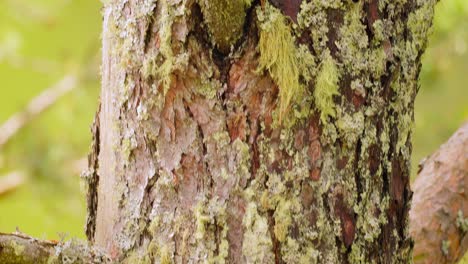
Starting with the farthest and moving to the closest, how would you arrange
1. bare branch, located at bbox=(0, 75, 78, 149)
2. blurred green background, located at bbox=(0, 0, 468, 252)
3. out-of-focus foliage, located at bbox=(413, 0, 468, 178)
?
bare branch, located at bbox=(0, 75, 78, 149)
blurred green background, located at bbox=(0, 0, 468, 252)
out-of-focus foliage, located at bbox=(413, 0, 468, 178)

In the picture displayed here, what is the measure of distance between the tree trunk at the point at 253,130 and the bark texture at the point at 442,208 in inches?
14.3

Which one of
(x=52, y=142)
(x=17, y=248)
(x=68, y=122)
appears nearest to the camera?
(x=17, y=248)

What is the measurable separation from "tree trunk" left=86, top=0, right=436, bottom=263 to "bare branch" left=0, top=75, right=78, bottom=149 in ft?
9.59

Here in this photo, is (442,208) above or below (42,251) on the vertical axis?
above

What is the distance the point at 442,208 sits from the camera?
1335mm

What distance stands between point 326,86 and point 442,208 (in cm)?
50

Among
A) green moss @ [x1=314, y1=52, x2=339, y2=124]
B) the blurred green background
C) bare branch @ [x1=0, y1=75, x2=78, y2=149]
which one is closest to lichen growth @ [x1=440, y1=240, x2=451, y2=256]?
green moss @ [x1=314, y1=52, x2=339, y2=124]

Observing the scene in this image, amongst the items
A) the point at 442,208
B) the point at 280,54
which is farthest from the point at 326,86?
Answer: the point at 442,208

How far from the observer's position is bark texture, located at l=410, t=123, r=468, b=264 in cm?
132

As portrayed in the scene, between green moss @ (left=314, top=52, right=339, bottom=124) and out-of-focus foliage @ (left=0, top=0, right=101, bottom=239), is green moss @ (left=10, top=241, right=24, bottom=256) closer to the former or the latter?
green moss @ (left=314, top=52, right=339, bottom=124)

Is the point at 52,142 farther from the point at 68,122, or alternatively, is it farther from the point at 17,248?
the point at 17,248

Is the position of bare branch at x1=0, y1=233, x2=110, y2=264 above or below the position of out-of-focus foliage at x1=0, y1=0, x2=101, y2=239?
below

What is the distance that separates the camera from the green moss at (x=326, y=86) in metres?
0.93

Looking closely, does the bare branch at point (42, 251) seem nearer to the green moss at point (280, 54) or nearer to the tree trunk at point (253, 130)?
the tree trunk at point (253, 130)
